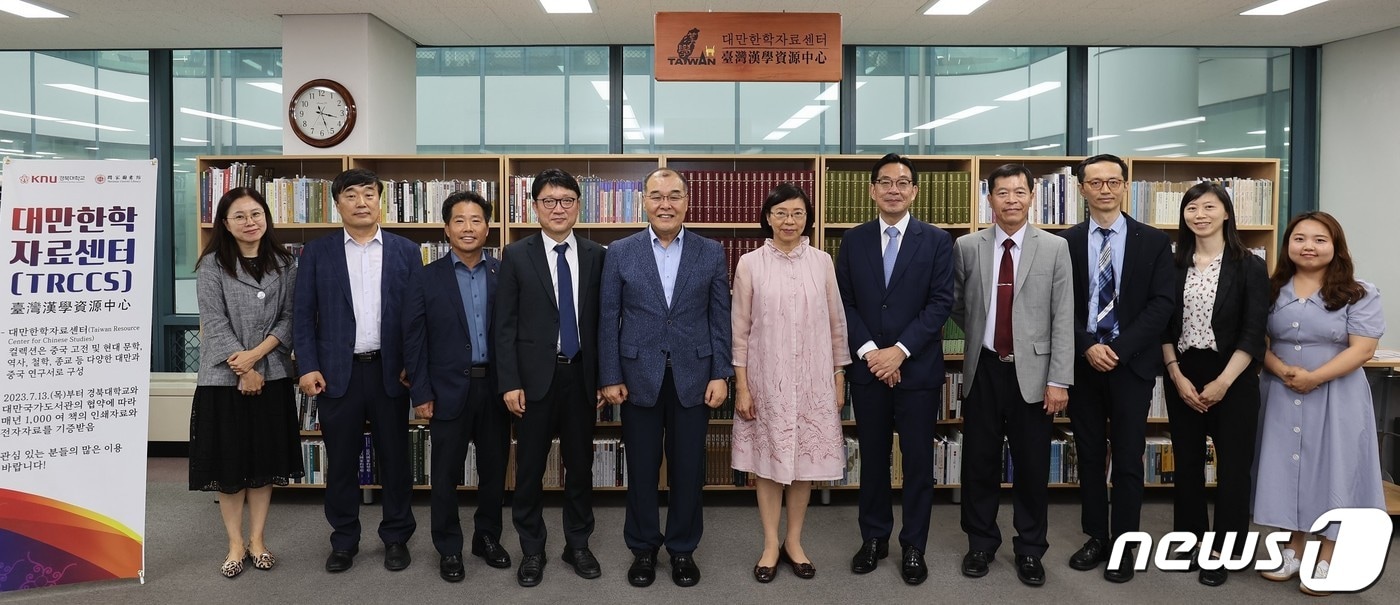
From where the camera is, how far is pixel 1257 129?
5.64 m

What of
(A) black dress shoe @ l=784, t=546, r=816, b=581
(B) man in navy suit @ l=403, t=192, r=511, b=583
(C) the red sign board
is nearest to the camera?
(B) man in navy suit @ l=403, t=192, r=511, b=583

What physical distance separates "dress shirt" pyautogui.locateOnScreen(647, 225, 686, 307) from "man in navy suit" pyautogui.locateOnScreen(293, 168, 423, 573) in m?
1.06

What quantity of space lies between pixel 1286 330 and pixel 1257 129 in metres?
3.22

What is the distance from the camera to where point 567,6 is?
15.1ft

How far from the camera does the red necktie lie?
3.20m

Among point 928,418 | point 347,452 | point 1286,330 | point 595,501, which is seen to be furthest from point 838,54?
point 347,452

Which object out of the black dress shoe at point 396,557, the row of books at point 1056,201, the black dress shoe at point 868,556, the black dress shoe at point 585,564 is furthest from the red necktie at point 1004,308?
the black dress shoe at point 396,557

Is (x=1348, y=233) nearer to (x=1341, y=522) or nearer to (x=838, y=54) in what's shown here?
(x=1341, y=522)

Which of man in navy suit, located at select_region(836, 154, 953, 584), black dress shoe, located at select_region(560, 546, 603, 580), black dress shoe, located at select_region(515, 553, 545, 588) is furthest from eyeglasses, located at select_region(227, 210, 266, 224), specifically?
man in navy suit, located at select_region(836, 154, 953, 584)

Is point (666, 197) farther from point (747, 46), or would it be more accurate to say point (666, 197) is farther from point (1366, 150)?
point (1366, 150)

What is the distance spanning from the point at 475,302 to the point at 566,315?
424 millimetres

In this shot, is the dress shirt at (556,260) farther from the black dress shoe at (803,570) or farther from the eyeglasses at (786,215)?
the black dress shoe at (803,570)

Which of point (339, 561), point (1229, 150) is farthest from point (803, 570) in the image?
point (1229, 150)

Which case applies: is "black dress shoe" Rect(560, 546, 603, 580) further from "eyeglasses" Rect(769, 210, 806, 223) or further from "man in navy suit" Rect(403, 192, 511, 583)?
"eyeglasses" Rect(769, 210, 806, 223)
